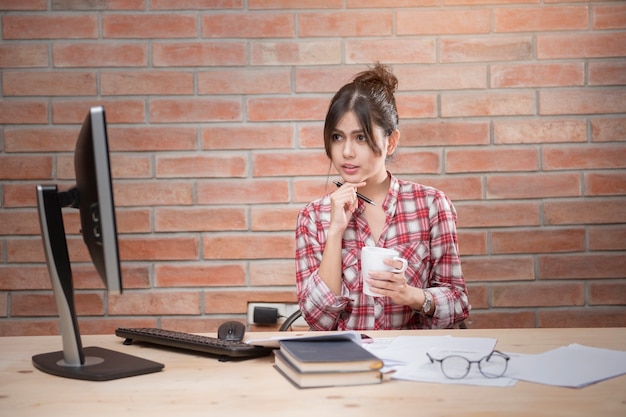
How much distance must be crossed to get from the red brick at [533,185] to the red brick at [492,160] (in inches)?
1.3

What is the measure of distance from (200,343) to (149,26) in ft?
4.63

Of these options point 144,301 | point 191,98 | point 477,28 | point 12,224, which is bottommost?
point 144,301

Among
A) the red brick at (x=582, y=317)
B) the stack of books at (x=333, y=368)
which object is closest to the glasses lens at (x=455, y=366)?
the stack of books at (x=333, y=368)

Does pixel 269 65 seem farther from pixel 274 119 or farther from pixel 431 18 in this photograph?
pixel 431 18

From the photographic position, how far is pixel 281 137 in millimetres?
2463

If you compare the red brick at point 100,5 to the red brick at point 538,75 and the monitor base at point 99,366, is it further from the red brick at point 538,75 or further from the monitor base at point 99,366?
the monitor base at point 99,366

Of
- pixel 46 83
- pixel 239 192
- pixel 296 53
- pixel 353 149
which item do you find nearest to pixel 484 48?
pixel 296 53

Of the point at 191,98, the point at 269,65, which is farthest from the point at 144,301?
the point at 269,65

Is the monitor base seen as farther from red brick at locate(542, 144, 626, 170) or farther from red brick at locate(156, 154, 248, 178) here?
red brick at locate(542, 144, 626, 170)

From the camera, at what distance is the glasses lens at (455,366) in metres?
1.26

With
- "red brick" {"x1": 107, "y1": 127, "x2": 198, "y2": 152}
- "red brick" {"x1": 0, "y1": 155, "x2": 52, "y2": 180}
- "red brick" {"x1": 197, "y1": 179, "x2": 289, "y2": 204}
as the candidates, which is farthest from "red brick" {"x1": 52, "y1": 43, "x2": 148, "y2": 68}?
"red brick" {"x1": 197, "y1": 179, "x2": 289, "y2": 204}

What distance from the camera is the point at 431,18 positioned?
246 cm

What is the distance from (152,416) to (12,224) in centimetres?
165

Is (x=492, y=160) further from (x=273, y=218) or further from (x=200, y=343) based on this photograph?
(x=200, y=343)
